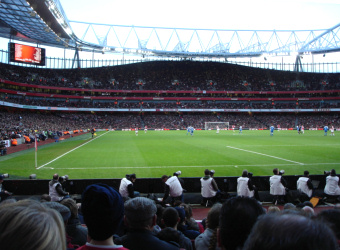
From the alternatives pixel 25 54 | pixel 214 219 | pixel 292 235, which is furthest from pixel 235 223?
pixel 25 54

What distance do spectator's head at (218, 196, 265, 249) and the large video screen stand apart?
233 ft

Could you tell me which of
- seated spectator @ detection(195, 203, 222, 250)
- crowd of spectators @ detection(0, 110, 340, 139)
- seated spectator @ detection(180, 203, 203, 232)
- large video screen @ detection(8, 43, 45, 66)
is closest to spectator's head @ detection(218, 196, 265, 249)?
seated spectator @ detection(195, 203, 222, 250)

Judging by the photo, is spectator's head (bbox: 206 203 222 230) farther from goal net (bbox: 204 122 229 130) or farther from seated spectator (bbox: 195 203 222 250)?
goal net (bbox: 204 122 229 130)

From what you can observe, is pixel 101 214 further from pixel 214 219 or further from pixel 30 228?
pixel 214 219

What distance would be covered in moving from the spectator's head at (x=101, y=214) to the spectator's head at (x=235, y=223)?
3.13 ft

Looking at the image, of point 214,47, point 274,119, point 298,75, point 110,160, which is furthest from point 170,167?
point 298,75

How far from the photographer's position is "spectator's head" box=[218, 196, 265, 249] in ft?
7.27

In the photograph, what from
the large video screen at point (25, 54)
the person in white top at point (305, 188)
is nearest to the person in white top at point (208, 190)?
the person in white top at point (305, 188)

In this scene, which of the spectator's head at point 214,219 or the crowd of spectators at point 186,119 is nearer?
the spectator's head at point 214,219

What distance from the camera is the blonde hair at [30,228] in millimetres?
1360

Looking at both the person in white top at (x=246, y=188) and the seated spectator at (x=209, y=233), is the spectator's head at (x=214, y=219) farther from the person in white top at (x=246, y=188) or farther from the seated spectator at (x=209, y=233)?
the person in white top at (x=246, y=188)

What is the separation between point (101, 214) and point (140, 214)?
1.09 m

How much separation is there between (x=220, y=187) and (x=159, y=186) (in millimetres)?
2811

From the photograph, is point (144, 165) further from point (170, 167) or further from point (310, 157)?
point (310, 157)
